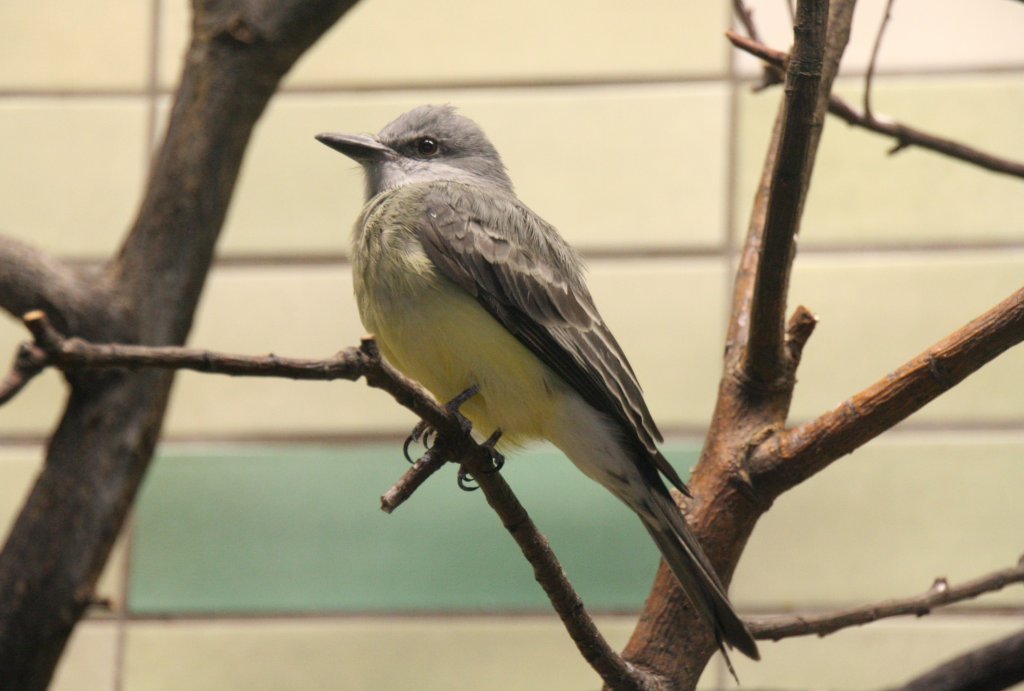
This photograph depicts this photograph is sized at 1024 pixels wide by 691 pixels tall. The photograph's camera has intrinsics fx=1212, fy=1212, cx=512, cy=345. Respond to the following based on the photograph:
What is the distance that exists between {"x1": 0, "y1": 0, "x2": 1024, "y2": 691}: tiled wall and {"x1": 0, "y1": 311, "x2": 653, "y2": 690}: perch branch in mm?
2304

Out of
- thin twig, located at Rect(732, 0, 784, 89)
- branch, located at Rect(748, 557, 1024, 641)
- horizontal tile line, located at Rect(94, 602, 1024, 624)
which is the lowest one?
horizontal tile line, located at Rect(94, 602, 1024, 624)

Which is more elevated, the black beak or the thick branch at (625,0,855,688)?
the black beak

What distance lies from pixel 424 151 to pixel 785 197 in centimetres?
141

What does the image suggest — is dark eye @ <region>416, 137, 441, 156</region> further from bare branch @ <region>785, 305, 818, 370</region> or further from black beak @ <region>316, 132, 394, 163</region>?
bare branch @ <region>785, 305, 818, 370</region>

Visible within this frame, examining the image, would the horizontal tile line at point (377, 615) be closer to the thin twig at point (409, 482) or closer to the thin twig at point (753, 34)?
the thin twig at point (753, 34)

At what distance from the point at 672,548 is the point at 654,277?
2.39m

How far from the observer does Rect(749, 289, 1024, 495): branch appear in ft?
7.12

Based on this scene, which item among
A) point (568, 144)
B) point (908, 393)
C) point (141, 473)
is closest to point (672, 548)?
point (908, 393)

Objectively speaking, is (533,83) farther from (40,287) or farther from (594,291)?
(40,287)

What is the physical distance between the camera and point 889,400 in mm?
2266

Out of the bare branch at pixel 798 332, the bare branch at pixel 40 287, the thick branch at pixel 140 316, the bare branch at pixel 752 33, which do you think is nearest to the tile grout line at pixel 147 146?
the thick branch at pixel 140 316

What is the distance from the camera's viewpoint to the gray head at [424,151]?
3199mm

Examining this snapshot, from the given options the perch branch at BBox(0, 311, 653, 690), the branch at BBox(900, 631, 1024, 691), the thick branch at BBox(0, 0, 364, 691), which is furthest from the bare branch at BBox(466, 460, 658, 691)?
the thick branch at BBox(0, 0, 364, 691)

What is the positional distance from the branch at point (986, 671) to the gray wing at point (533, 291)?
2.03 feet
